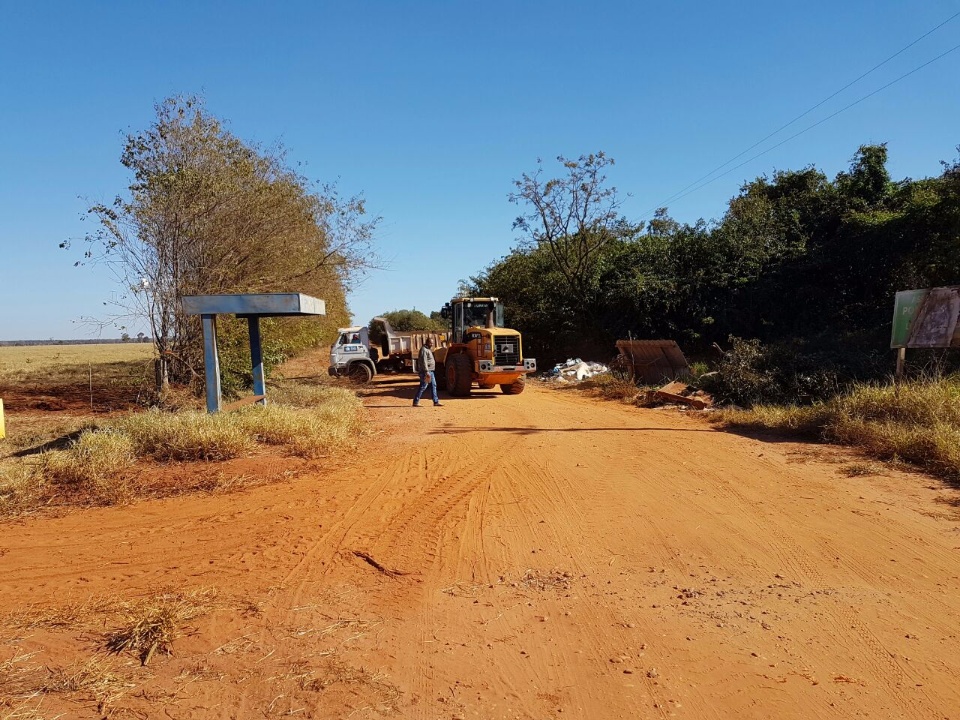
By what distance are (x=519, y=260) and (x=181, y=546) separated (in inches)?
965

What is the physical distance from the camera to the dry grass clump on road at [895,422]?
791 centimetres

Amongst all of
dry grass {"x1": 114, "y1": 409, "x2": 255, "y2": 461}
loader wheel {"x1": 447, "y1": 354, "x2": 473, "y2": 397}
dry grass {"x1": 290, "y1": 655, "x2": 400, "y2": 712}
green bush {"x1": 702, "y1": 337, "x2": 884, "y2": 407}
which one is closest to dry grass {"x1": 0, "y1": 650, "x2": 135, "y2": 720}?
dry grass {"x1": 290, "y1": 655, "x2": 400, "y2": 712}

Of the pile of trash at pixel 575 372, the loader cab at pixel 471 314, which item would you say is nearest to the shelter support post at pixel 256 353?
the loader cab at pixel 471 314

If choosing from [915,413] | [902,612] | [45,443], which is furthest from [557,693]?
[45,443]

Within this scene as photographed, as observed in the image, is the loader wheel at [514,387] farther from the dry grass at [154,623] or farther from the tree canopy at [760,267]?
the dry grass at [154,623]

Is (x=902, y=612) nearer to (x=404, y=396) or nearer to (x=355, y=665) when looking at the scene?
(x=355, y=665)

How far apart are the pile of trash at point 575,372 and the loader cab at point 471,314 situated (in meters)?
3.91

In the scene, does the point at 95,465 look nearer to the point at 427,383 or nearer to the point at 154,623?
the point at 154,623

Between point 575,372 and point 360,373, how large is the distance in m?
7.03

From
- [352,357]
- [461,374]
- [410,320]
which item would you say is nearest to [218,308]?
[461,374]

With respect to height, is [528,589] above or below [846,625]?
above

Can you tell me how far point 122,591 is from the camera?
505 cm

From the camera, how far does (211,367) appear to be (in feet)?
34.2

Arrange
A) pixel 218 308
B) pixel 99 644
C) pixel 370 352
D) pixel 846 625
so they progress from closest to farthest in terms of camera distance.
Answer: pixel 99 644, pixel 846 625, pixel 218 308, pixel 370 352
